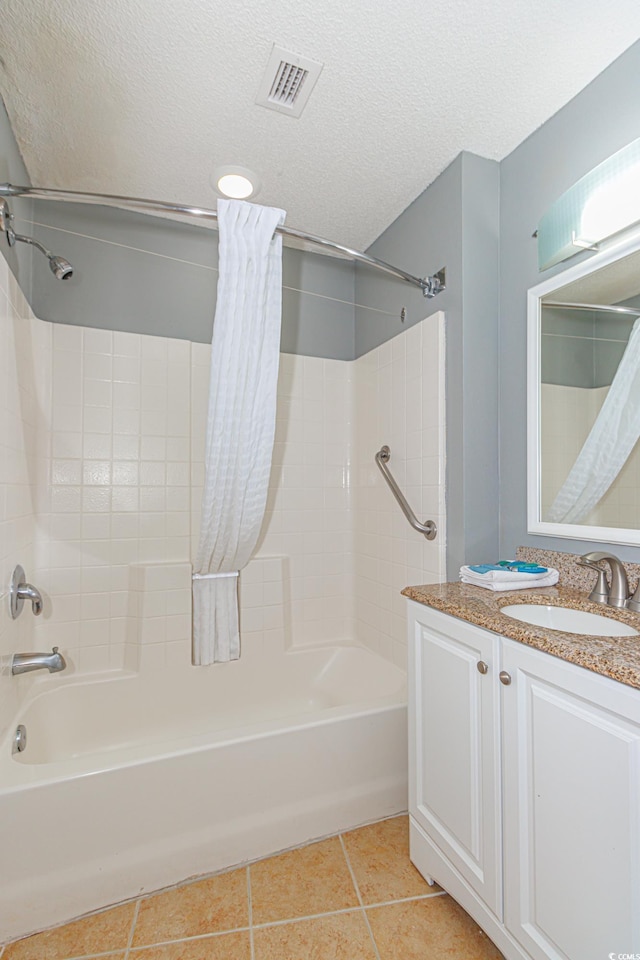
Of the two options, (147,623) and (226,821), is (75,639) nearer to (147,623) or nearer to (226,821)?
(147,623)

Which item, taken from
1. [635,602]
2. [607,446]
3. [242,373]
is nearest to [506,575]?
[635,602]

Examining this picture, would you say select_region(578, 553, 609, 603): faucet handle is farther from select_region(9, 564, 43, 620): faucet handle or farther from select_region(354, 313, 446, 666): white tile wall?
select_region(9, 564, 43, 620): faucet handle

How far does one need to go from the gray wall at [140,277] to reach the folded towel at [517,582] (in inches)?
59.2

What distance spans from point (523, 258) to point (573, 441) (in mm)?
697

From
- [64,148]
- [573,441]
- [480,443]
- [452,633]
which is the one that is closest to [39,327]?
[64,148]

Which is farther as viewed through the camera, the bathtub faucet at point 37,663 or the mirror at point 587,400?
the bathtub faucet at point 37,663

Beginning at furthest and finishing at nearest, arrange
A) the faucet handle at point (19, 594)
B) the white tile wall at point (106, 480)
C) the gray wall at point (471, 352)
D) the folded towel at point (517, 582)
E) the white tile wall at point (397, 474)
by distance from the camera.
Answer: the white tile wall at point (106, 480) → the white tile wall at point (397, 474) → the gray wall at point (471, 352) → the faucet handle at point (19, 594) → the folded towel at point (517, 582)

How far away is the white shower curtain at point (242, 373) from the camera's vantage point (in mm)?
1502

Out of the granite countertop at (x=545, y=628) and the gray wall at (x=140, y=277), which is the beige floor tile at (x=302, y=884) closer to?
the granite countertop at (x=545, y=628)

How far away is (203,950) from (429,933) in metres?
0.59

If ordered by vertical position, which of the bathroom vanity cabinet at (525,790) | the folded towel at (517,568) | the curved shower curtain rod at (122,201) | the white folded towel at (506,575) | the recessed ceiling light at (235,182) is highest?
the recessed ceiling light at (235,182)

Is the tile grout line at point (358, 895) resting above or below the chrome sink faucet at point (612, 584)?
→ below

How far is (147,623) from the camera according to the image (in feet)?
6.56

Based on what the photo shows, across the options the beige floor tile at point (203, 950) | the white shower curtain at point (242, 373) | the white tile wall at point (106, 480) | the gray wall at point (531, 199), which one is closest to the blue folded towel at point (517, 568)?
the gray wall at point (531, 199)
